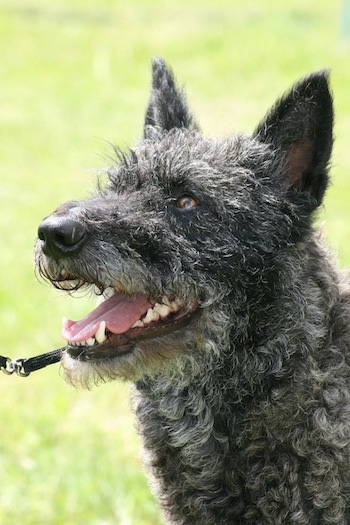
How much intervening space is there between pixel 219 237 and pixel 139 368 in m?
0.66

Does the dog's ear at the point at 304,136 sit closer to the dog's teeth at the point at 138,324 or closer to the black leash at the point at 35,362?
the dog's teeth at the point at 138,324

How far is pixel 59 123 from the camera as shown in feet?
52.3

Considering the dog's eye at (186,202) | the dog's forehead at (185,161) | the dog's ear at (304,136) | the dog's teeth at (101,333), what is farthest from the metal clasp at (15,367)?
the dog's ear at (304,136)

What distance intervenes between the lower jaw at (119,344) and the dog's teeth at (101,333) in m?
0.02

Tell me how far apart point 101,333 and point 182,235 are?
56 centimetres

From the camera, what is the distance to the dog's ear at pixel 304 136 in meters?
3.78

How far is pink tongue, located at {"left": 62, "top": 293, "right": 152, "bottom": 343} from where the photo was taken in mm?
3588

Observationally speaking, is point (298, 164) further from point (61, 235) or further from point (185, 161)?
point (61, 235)

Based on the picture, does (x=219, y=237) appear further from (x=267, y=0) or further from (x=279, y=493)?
(x=267, y=0)

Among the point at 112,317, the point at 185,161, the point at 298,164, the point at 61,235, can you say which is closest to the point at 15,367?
the point at 112,317

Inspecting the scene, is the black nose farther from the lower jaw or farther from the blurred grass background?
the blurred grass background

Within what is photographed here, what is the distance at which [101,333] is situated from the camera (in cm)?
355

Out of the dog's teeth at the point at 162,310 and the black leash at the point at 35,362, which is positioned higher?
the black leash at the point at 35,362

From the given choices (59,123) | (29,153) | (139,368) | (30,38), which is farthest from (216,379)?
(30,38)
